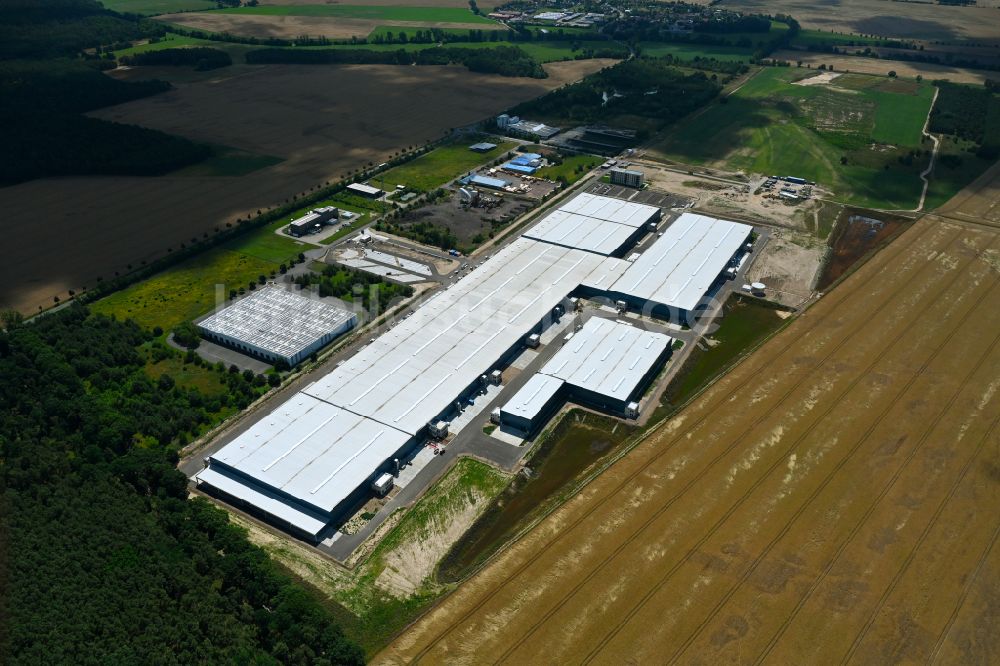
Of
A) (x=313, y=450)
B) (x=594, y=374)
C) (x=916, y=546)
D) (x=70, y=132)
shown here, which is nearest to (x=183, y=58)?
(x=70, y=132)

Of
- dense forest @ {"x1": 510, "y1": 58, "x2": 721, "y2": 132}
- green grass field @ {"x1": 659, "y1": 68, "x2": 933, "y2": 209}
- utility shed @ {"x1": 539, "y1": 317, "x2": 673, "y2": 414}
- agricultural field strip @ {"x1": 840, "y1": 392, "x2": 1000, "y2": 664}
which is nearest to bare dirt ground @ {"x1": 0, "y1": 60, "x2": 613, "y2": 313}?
dense forest @ {"x1": 510, "y1": 58, "x2": 721, "y2": 132}

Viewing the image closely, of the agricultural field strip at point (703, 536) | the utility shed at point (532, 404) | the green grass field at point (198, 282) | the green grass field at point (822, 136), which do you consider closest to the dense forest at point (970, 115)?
the green grass field at point (822, 136)

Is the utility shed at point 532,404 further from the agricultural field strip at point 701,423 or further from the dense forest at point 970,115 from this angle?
the dense forest at point 970,115

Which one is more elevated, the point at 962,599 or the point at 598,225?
the point at 598,225

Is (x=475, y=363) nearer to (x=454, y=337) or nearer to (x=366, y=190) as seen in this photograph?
(x=454, y=337)

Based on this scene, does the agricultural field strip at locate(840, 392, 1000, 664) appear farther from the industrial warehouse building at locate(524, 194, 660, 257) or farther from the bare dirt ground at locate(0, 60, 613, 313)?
the bare dirt ground at locate(0, 60, 613, 313)

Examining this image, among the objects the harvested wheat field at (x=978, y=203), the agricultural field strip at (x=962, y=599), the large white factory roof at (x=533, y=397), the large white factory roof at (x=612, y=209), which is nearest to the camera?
the agricultural field strip at (x=962, y=599)

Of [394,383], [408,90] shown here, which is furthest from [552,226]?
[408,90]
